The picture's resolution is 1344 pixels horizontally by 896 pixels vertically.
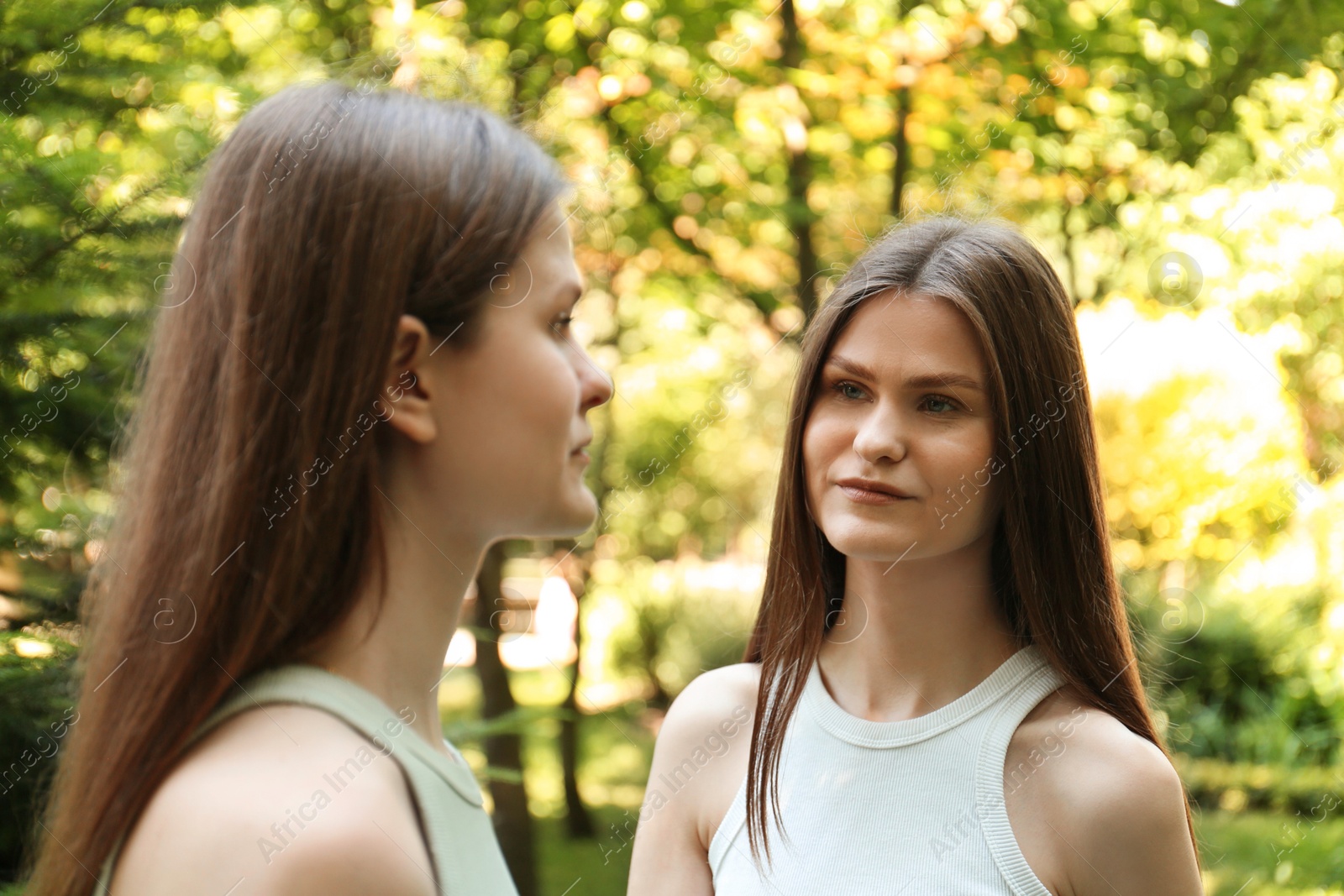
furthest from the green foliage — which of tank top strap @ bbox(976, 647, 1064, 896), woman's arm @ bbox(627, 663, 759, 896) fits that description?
tank top strap @ bbox(976, 647, 1064, 896)

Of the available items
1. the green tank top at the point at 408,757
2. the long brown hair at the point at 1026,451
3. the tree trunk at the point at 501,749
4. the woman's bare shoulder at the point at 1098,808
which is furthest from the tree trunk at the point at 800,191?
the green tank top at the point at 408,757

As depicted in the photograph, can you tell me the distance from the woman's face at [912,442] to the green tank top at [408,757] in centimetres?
87

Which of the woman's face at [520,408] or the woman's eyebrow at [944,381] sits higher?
the woman's face at [520,408]

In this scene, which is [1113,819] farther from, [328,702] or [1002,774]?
[328,702]

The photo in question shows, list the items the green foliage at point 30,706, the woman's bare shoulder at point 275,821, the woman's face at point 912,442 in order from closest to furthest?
the woman's bare shoulder at point 275,821 < the woman's face at point 912,442 < the green foliage at point 30,706

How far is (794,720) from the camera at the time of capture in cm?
209

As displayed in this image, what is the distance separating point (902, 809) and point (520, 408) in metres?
1.08

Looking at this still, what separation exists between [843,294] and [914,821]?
0.93 m

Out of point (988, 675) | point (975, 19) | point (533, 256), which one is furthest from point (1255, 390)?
point (533, 256)

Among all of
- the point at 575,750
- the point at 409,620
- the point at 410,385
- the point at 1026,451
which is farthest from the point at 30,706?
the point at 575,750

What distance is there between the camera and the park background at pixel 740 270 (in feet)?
8.32

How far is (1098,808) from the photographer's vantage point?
1.72 m

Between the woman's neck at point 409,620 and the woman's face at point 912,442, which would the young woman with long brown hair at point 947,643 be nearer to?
the woman's face at point 912,442

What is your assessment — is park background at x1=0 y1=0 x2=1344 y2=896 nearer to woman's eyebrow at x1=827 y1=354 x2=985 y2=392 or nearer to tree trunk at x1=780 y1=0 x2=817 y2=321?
tree trunk at x1=780 y1=0 x2=817 y2=321
